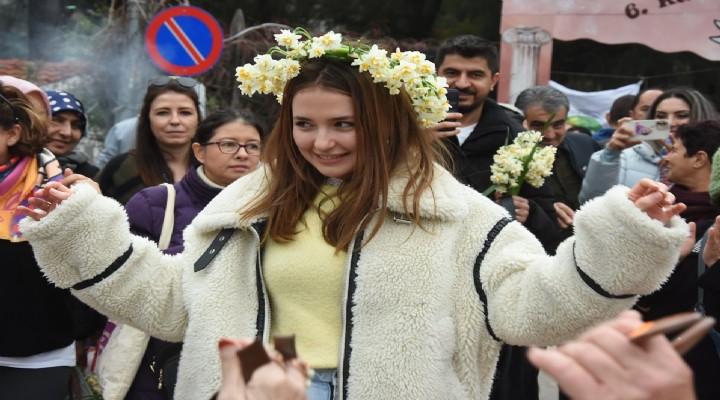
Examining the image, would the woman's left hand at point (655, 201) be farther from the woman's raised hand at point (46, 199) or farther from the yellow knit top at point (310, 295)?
the woman's raised hand at point (46, 199)

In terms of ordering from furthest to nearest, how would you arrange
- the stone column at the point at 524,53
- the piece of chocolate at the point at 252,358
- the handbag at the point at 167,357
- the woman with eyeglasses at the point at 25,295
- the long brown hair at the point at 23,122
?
the stone column at the point at 524,53, the long brown hair at the point at 23,122, the woman with eyeglasses at the point at 25,295, the handbag at the point at 167,357, the piece of chocolate at the point at 252,358

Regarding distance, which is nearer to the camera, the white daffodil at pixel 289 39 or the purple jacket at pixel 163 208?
the white daffodil at pixel 289 39

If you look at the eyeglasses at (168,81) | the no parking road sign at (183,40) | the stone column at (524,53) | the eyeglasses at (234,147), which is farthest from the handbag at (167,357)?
the stone column at (524,53)

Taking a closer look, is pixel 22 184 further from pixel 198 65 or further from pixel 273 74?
pixel 198 65

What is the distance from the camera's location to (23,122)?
413 cm

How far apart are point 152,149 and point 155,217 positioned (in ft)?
3.61

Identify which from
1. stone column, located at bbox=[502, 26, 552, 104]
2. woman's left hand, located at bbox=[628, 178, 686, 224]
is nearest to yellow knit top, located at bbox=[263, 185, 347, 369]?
woman's left hand, located at bbox=[628, 178, 686, 224]

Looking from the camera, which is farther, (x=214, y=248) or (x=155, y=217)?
(x=155, y=217)

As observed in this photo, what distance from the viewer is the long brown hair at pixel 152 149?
528 cm

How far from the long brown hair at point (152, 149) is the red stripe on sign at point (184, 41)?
1865mm

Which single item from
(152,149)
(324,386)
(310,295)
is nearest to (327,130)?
(310,295)

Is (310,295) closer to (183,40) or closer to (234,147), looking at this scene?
(234,147)

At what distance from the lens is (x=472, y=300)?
291cm

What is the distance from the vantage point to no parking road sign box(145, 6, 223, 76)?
24.1 ft
